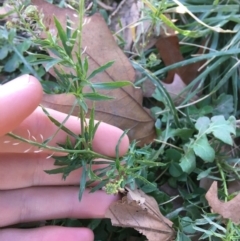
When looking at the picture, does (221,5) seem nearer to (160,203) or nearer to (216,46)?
(216,46)

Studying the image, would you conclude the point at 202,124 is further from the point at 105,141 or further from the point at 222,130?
the point at 105,141

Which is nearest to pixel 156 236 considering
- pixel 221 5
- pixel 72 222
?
pixel 72 222

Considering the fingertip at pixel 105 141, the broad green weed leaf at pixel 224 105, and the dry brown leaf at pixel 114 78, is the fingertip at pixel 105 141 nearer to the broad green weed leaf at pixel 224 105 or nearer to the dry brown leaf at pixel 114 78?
the dry brown leaf at pixel 114 78

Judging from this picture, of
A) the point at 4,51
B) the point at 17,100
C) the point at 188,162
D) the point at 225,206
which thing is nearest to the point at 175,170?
the point at 188,162

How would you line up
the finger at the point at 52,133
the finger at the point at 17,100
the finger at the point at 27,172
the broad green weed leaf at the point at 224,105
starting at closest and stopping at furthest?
the finger at the point at 17,100 < the finger at the point at 52,133 < the finger at the point at 27,172 < the broad green weed leaf at the point at 224,105

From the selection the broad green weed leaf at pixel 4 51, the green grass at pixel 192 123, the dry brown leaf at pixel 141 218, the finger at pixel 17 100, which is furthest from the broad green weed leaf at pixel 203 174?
the broad green weed leaf at pixel 4 51

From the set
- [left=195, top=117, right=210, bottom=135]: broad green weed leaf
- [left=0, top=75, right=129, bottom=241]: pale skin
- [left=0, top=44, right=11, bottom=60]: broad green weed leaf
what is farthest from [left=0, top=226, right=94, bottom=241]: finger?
[left=0, top=44, right=11, bottom=60]: broad green weed leaf
